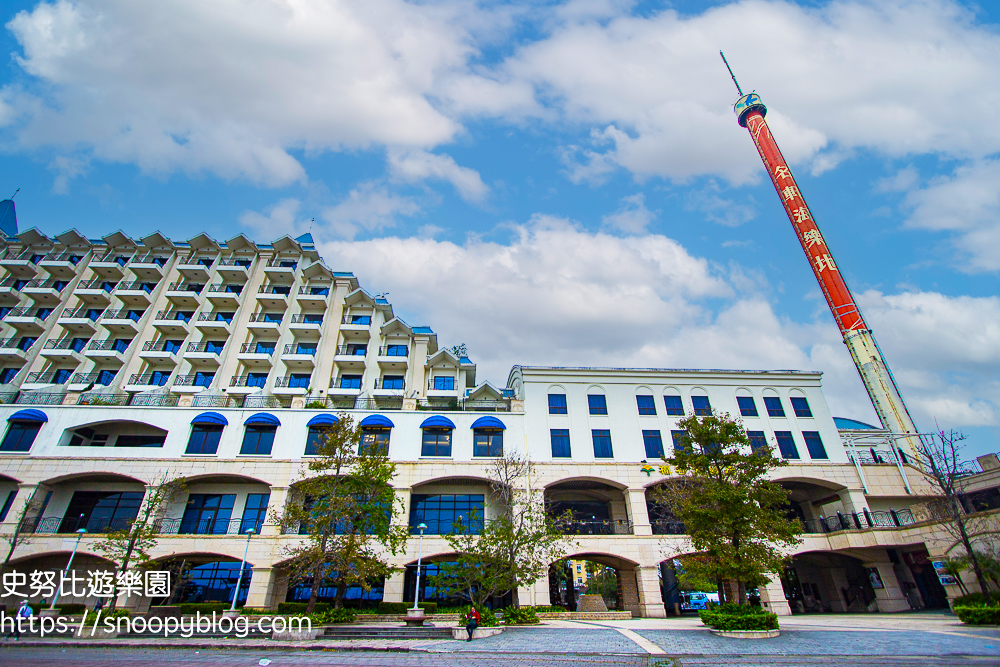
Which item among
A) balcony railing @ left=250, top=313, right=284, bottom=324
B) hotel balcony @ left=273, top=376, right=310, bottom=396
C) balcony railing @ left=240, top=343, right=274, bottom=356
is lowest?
hotel balcony @ left=273, top=376, right=310, bottom=396

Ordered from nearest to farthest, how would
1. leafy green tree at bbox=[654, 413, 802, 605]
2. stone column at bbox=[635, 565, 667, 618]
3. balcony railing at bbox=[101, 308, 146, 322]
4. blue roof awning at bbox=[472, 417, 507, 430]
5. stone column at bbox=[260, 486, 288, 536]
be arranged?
leafy green tree at bbox=[654, 413, 802, 605] < stone column at bbox=[635, 565, 667, 618] < stone column at bbox=[260, 486, 288, 536] < blue roof awning at bbox=[472, 417, 507, 430] < balcony railing at bbox=[101, 308, 146, 322]

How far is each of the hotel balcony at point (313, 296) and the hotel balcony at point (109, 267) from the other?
663 inches

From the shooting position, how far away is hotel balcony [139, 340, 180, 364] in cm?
4147

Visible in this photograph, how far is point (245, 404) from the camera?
121 feet

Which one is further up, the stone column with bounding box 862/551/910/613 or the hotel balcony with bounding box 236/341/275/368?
the hotel balcony with bounding box 236/341/275/368

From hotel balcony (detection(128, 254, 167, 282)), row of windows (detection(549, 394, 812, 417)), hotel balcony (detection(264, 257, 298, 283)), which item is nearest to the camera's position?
row of windows (detection(549, 394, 812, 417))

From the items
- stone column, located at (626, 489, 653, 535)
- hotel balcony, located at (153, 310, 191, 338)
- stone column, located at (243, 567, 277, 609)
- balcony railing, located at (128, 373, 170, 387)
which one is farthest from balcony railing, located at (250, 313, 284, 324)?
stone column, located at (626, 489, 653, 535)

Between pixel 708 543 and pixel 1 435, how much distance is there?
43883 millimetres

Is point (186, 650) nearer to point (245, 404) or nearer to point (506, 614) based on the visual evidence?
point (506, 614)

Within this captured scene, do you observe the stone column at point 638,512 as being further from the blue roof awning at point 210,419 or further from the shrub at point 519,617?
the blue roof awning at point 210,419

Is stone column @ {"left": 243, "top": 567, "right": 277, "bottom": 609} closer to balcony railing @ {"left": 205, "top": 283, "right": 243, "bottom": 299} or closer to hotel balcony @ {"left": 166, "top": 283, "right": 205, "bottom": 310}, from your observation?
balcony railing @ {"left": 205, "top": 283, "right": 243, "bottom": 299}

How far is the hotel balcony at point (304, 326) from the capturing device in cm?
4334

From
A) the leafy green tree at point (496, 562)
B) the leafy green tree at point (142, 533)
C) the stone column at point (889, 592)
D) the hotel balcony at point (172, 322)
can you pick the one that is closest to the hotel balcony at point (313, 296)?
the hotel balcony at point (172, 322)

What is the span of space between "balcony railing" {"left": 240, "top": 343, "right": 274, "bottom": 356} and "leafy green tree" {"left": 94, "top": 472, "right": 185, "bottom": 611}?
12900 mm
